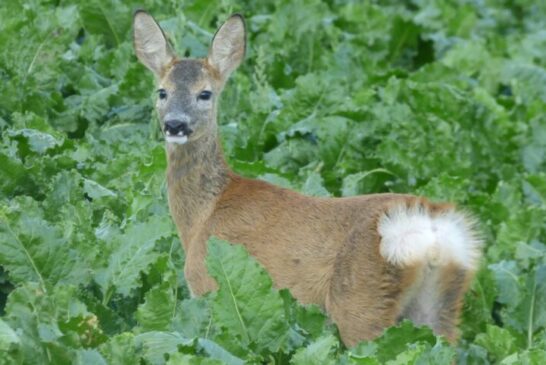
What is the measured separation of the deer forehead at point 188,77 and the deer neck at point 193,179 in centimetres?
27

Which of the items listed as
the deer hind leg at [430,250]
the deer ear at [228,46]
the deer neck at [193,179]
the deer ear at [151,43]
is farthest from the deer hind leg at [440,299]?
the deer ear at [151,43]

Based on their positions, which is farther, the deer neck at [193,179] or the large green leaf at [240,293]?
the deer neck at [193,179]

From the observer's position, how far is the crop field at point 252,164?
21.5ft

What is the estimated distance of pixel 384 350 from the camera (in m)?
6.57

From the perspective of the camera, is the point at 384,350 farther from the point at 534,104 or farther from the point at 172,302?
the point at 534,104

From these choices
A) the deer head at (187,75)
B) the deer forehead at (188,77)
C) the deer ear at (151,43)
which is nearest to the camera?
the deer head at (187,75)

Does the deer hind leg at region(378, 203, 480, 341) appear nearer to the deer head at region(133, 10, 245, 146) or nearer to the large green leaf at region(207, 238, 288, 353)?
the large green leaf at region(207, 238, 288, 353)

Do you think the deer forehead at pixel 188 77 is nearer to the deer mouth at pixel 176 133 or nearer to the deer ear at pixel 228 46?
the deer ear at pixel 228 46

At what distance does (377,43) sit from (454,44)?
115 centimetres

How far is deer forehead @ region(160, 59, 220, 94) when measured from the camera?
26.3 feet

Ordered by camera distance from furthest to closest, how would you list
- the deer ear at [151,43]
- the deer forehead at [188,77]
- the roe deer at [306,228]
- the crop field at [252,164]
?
the deer ear at [151,43]
the deer forehead at [188,77]
the roe deer at [306,228]
the crop field at [252,164]

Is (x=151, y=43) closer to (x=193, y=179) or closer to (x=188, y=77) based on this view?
(x=188, y=77)

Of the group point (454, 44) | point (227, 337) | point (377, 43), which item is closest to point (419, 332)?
point (227, 337)

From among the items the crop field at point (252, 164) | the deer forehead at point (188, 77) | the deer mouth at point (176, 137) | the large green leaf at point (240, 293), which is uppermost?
the deer forehead at point (188, 77)
